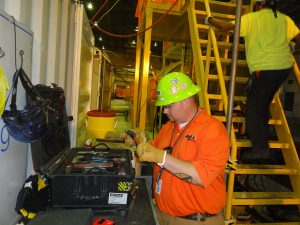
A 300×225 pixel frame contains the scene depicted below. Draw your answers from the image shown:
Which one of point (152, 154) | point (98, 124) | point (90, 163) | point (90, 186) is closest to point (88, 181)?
point (90, 186)

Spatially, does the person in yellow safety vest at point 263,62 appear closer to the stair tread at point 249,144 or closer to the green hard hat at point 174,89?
the stair tread at point 249,144

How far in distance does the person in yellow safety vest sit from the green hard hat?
1423 mm

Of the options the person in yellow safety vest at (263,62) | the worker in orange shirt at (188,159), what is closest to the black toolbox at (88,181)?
the worker in orange shirt at (188,159)

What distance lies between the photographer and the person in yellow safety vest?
10.4 feet

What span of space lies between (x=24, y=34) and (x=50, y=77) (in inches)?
28.7

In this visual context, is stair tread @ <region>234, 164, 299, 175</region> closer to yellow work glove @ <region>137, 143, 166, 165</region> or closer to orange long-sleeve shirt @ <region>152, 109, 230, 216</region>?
orange long-sleeve shirt @ <region>152, 109, 230, 216</region>

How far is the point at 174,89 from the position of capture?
2.06 meters

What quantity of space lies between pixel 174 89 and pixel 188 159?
22.0 inches

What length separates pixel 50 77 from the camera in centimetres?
262

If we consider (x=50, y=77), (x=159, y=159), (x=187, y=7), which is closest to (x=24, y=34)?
(x=50, y=77)

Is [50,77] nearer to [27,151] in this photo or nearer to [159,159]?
[27,151]

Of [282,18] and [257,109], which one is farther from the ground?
[282,18]

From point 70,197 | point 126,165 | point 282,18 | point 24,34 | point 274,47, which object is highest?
point 282,18

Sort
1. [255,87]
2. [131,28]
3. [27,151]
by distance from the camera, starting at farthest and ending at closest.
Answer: [131,28] < [255,87] < [27,151]
